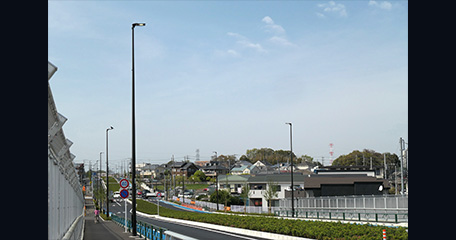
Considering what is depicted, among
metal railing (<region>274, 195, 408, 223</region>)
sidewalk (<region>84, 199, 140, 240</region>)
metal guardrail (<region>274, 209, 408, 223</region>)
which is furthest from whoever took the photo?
metal railing (<region>274, 195, 408, 223</region>)

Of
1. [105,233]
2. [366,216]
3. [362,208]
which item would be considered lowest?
[366,216]

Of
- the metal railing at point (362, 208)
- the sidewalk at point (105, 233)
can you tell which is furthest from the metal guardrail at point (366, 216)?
the sidewalk at point (105, 233)

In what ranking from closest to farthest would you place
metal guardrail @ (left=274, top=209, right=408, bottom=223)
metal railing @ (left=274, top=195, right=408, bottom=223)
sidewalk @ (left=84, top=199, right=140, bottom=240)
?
sidewalk @ (left=84, top=199, right=140, bottom=240), metal guardrail @ (left=274, top=209, right=408, bottom=223), metal railing @ (left=274, top=195, right=408, bottom=223)

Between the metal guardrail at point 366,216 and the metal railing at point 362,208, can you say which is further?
the metal railing at point 362,208

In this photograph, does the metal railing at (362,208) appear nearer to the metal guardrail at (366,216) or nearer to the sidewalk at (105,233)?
the metal guardrail at (366,216)

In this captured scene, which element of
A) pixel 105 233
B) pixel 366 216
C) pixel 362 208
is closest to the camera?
pixel 105 233

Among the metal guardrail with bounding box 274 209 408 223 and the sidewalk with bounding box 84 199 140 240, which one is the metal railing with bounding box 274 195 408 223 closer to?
the metal guardrail with bounding box 274 209 408 223

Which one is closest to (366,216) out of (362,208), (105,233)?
(362,208)

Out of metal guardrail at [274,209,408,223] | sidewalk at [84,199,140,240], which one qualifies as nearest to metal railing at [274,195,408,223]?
metal guardrail at [274,209,408,223]

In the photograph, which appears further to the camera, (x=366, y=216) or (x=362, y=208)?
(x=362, y=208)

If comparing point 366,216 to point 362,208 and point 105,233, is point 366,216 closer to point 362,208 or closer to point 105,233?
point 362,208
